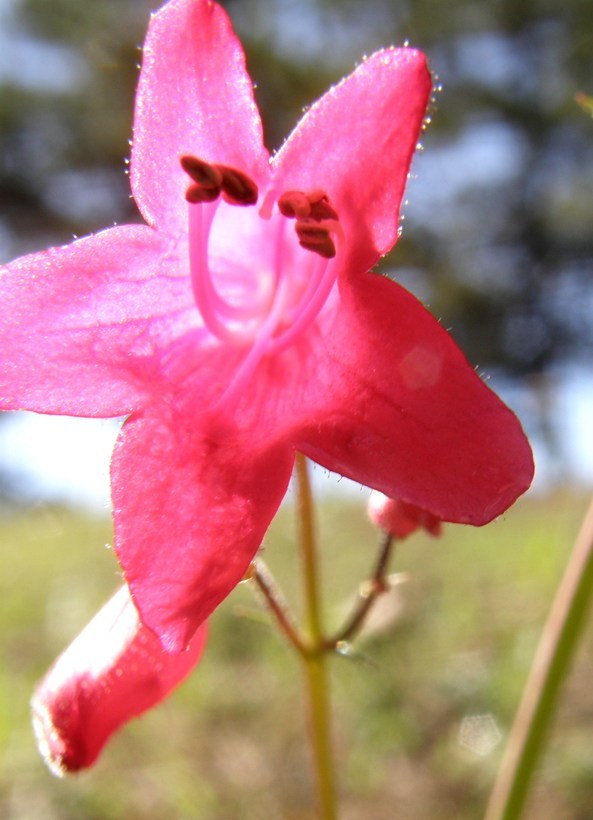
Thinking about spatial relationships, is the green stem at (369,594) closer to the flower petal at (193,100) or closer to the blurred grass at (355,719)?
the blurred grass at (355,719)

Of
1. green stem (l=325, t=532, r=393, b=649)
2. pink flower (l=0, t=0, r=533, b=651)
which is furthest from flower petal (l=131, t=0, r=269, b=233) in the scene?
green stem (l=325, t=532, r=393, b=649)

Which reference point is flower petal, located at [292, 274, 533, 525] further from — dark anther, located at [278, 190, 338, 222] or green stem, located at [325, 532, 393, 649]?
green stem, located at [325, 532, 393, 649]

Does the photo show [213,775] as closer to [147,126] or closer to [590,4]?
[147,126]

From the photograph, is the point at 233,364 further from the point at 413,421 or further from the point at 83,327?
the point at 413,421

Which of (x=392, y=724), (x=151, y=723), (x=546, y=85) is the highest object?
(x=392, y=724)

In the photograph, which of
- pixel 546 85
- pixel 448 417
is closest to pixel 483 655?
pixel 448 417

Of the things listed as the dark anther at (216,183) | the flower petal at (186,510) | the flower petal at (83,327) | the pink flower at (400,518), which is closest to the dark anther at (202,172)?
the dark anther at (216,183)

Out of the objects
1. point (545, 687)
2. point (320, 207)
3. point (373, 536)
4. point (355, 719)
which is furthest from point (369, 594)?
point (373, 536)
